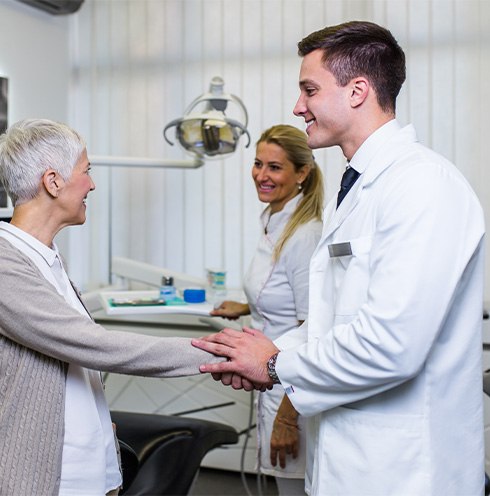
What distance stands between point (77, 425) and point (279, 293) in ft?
3.08

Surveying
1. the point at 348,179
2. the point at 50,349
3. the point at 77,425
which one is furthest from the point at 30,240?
the point at 348,179

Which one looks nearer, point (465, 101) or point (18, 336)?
point (18, 336)

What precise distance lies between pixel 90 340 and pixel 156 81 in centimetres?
246

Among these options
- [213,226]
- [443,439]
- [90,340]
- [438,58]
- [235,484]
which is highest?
[438,58]

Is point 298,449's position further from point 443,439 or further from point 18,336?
point 18,336

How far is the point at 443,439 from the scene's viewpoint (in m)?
1.38

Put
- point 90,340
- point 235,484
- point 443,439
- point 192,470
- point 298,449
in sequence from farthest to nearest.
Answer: point 235,484 < point 192,470 < point 298,449 < point 90,340 < point 443,439

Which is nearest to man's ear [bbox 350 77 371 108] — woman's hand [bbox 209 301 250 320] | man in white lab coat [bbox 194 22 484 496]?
man in white lab coat [bbox 194 22 484 496]

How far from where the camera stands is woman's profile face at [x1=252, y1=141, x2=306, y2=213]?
2.45m

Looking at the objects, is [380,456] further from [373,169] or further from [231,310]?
[231,310]

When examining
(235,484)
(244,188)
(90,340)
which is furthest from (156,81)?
(90,340)

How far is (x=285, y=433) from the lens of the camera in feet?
7.24

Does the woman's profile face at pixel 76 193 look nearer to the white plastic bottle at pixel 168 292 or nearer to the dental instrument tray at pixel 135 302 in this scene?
the dental instrument tray at pixel 135 302

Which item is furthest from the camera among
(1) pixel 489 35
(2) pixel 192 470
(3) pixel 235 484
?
(3) pixel 235 484
